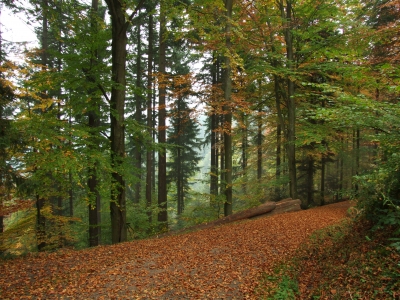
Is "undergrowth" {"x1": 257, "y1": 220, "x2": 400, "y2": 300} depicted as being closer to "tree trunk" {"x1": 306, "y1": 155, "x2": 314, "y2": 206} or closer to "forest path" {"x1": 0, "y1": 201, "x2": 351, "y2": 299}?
"forest path" {"x1": 0, "y1": 201, "x2": 351, "y2": 299}

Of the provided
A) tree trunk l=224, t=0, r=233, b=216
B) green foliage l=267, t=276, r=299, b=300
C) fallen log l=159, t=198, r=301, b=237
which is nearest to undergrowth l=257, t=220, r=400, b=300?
green foliage l=267, t=276, r=299, b=300

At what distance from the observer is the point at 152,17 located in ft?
44.4

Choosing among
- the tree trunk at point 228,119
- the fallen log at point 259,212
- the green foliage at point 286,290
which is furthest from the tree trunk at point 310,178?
the green foliage at point 286,290

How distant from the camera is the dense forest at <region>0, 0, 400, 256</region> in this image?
5.69m

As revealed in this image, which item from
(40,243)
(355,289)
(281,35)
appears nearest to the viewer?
(355,289)

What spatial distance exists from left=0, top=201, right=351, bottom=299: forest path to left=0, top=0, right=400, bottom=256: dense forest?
1.82 metres

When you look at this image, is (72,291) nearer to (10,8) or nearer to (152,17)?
(10,8)

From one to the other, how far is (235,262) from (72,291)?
349cm

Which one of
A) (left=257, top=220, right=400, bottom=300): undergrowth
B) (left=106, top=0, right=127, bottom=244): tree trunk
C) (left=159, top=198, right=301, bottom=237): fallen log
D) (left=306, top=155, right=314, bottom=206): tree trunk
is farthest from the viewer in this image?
(left=306, top=155, right=314, bottom=206): tree trunk

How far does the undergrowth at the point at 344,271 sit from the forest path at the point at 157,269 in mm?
446

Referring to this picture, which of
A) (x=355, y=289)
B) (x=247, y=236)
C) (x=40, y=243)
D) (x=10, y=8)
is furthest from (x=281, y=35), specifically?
(x=40, y=243)

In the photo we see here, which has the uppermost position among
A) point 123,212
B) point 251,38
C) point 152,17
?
point 152,17

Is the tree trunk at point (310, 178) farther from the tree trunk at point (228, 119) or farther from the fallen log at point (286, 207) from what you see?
the tree trunk at point (228, 119)

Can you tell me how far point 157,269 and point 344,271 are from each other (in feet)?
12.3
